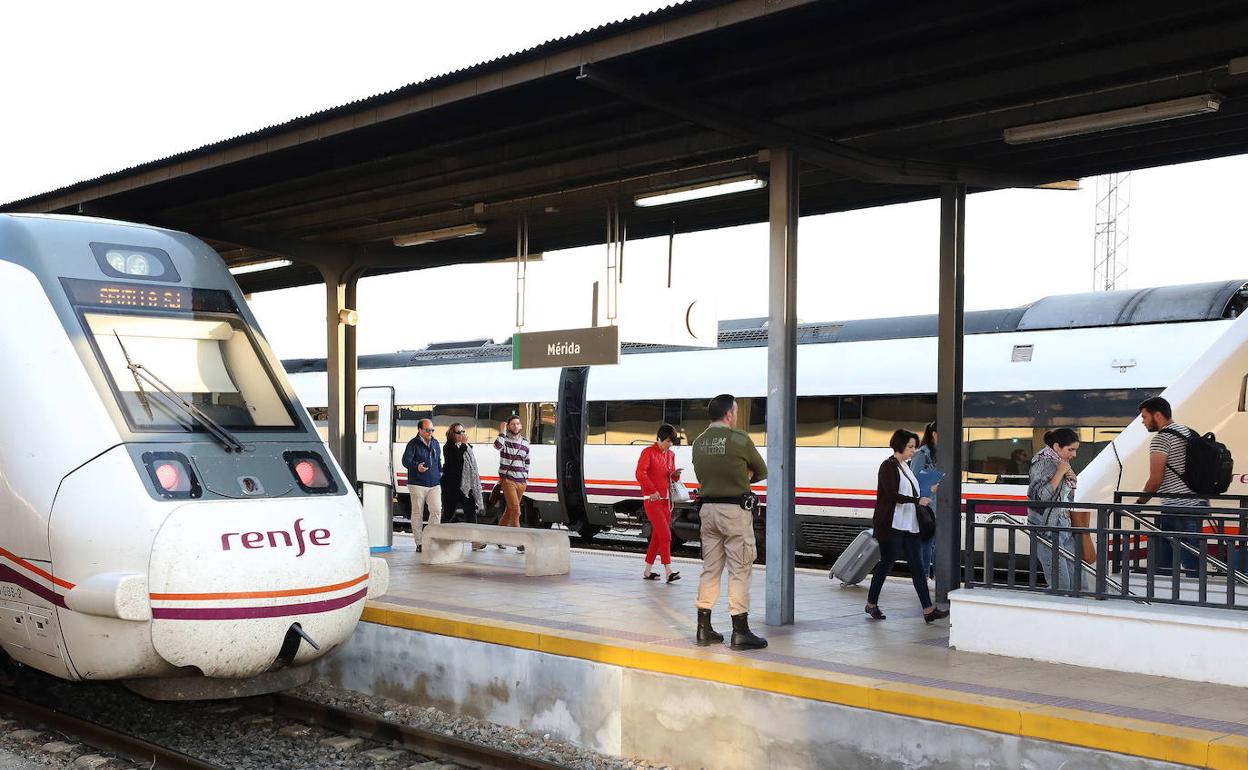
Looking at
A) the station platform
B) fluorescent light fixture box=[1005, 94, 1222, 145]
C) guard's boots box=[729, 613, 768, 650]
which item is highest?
fluorescent light fixture box=[1005, 94, 1222, 145]

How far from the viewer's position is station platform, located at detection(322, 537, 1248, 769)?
19.3 feet

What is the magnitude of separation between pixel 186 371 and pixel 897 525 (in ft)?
16.9

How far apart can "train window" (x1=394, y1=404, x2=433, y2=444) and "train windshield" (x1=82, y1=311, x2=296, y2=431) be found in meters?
15.3

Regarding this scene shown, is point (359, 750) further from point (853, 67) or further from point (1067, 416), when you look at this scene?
point (1067, 416)

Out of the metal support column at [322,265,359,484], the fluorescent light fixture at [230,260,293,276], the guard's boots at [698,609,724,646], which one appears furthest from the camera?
the fluorescent light fixture at [230,260,293,276]

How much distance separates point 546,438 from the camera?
68.6ft

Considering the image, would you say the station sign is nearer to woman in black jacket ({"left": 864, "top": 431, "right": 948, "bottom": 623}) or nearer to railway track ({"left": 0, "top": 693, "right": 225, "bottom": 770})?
woman in black jacket ({"left": 864, "top": 431, "right": 948, "bottom": 623})

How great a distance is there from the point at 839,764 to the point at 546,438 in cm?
1467

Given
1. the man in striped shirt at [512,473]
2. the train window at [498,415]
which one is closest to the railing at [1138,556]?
the man in striped shirt at [512,473]

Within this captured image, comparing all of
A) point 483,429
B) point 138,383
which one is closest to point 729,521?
point 138,383

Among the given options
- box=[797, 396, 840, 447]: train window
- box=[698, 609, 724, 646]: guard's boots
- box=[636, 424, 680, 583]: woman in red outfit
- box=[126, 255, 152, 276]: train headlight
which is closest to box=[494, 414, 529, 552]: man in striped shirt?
box=[636, 424, 680, 583]: woman in red outfit

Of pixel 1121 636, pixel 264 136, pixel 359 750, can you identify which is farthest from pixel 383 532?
pixel 1121 636

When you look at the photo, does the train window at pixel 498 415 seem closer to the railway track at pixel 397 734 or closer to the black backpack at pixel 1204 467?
the railway track at pixel 397 734

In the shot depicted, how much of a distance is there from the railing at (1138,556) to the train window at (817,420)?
7970 mm
